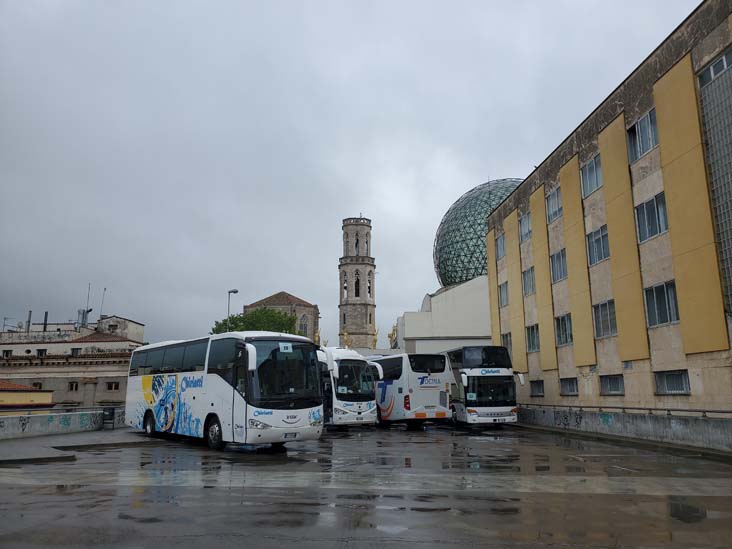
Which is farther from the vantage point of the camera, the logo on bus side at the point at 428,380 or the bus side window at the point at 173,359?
the logo on bus side at the point at 428,380

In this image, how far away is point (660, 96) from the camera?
2223cm

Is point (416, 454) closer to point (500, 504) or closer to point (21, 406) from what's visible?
point (500, 504)

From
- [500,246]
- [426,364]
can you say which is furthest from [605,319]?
[500,246]

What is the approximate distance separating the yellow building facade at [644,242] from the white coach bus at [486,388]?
3.43m

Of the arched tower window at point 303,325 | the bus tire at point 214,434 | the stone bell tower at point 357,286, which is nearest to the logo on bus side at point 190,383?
the bus tire at point 214,434

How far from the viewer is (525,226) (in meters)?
35.9

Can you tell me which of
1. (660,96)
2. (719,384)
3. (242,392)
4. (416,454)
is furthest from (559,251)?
(242,392)

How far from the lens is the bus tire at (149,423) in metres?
22.9

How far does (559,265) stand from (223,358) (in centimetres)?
1996

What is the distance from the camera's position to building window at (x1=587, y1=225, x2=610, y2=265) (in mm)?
26547

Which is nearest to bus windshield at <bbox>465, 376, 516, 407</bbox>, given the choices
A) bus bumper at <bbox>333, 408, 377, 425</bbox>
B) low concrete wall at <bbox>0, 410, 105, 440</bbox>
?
bus bumper at <bbox>333, 408, 377, 425</bbox>

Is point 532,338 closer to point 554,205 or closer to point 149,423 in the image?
point 554,205

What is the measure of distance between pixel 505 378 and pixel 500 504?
68.2 ft

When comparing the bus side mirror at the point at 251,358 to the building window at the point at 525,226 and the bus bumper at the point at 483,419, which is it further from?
the building window at the point at 525,226
